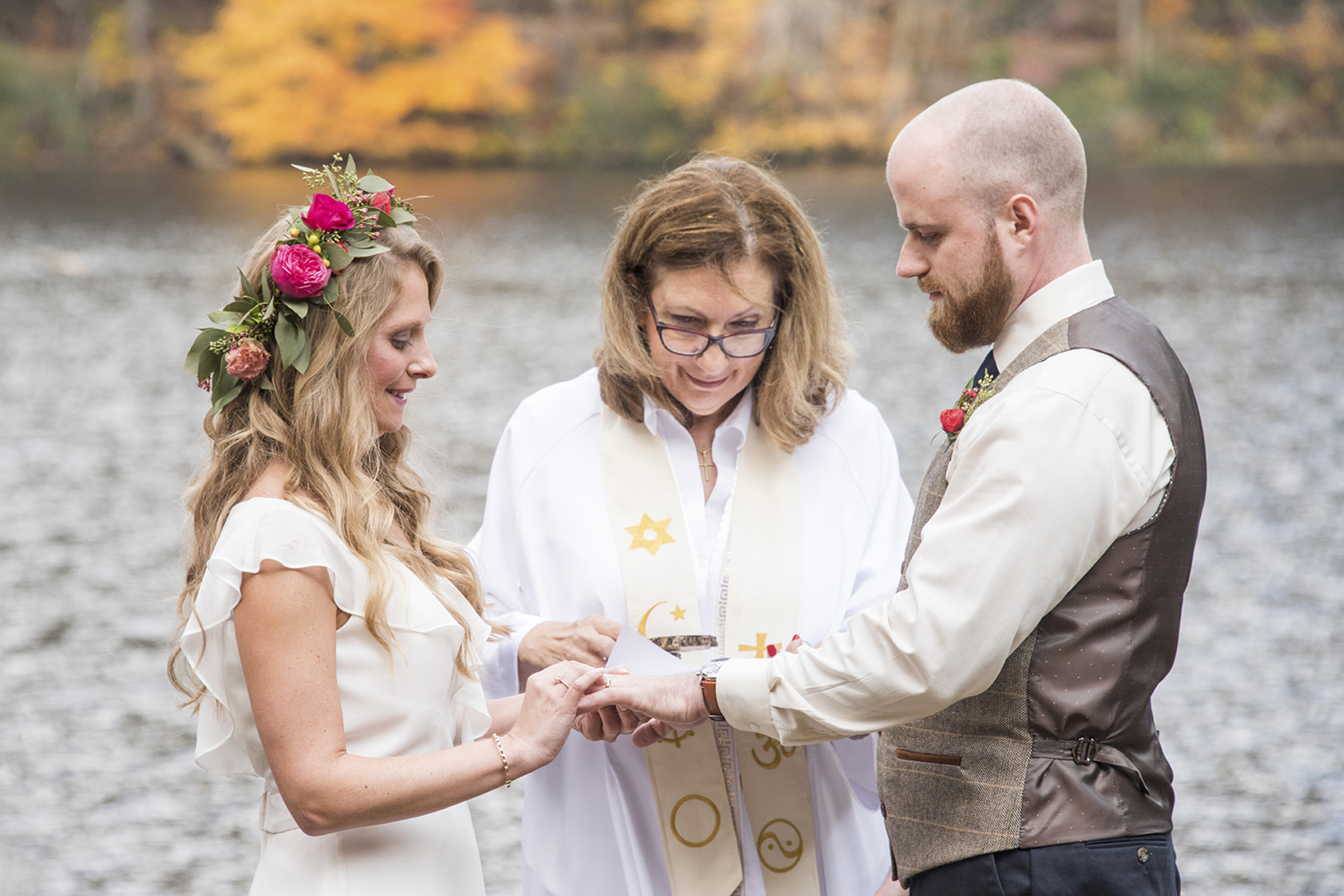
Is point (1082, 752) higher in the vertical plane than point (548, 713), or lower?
lower

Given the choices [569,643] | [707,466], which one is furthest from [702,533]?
[569,643]

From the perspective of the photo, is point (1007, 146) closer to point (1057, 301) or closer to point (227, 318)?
point (1057, 301)

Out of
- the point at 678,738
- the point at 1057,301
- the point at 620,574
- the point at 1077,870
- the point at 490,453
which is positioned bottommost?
the point at 1077,870

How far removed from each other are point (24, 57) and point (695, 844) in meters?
50.0

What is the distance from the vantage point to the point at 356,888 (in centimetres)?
229

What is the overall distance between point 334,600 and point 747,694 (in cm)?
71

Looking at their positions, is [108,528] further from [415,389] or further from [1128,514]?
[1128,514]

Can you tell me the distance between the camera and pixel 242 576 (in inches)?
83.4

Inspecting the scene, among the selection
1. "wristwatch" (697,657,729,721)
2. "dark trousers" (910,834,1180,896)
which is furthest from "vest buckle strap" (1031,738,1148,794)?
"wristwatch" (697,657,729,721)

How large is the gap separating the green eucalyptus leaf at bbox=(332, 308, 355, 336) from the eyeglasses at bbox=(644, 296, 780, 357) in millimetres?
834

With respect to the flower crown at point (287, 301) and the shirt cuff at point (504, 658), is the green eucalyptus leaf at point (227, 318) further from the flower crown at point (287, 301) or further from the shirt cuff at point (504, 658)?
the shirt cuff at point (504, 658)

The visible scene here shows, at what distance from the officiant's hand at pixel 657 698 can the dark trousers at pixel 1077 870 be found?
551 millimetres

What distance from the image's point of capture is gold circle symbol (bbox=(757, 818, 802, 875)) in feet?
9.42

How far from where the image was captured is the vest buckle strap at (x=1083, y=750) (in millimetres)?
2158
